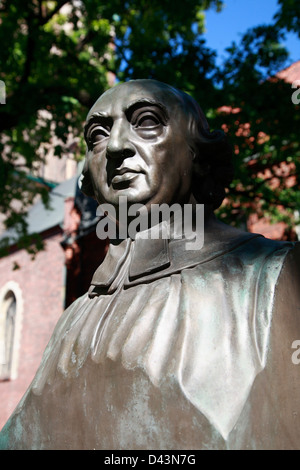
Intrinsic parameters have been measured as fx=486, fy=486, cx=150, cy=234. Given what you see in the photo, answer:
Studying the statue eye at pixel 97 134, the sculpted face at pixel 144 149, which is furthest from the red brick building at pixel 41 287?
the sculpted face at pixel 144 149

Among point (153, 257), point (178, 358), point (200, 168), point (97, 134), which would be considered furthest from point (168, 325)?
point (97, 134)

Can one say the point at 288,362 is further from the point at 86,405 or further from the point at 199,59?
the point at 199,59

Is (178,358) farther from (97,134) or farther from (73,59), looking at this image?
(73,59)

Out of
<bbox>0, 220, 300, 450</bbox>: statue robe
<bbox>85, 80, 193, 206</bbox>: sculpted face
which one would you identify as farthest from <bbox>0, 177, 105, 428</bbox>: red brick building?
<bbox>0, 220, 300, 450</bbox>: statue robe

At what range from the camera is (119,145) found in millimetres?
1941

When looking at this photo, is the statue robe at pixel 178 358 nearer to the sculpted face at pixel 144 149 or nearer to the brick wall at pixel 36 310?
the sculpted face at pixel 144 149

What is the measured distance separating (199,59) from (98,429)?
6.77m

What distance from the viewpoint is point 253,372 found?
144 cm

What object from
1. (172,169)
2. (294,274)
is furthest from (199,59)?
(294,274)

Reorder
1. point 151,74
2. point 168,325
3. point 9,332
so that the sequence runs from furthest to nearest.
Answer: point 9,332 < point 151,74 < point 168,325

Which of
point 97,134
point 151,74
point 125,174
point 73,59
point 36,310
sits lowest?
point 36,310

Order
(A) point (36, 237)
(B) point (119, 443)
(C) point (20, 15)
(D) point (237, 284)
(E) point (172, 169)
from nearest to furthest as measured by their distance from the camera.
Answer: (B) point (119, 443) < (D) point (237, 284) < (E) point (172, 169) < (C) point (20, 15) < (A) point (36, 237)

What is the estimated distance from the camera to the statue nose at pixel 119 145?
76.4 inches

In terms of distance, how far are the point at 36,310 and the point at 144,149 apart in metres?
17.9
